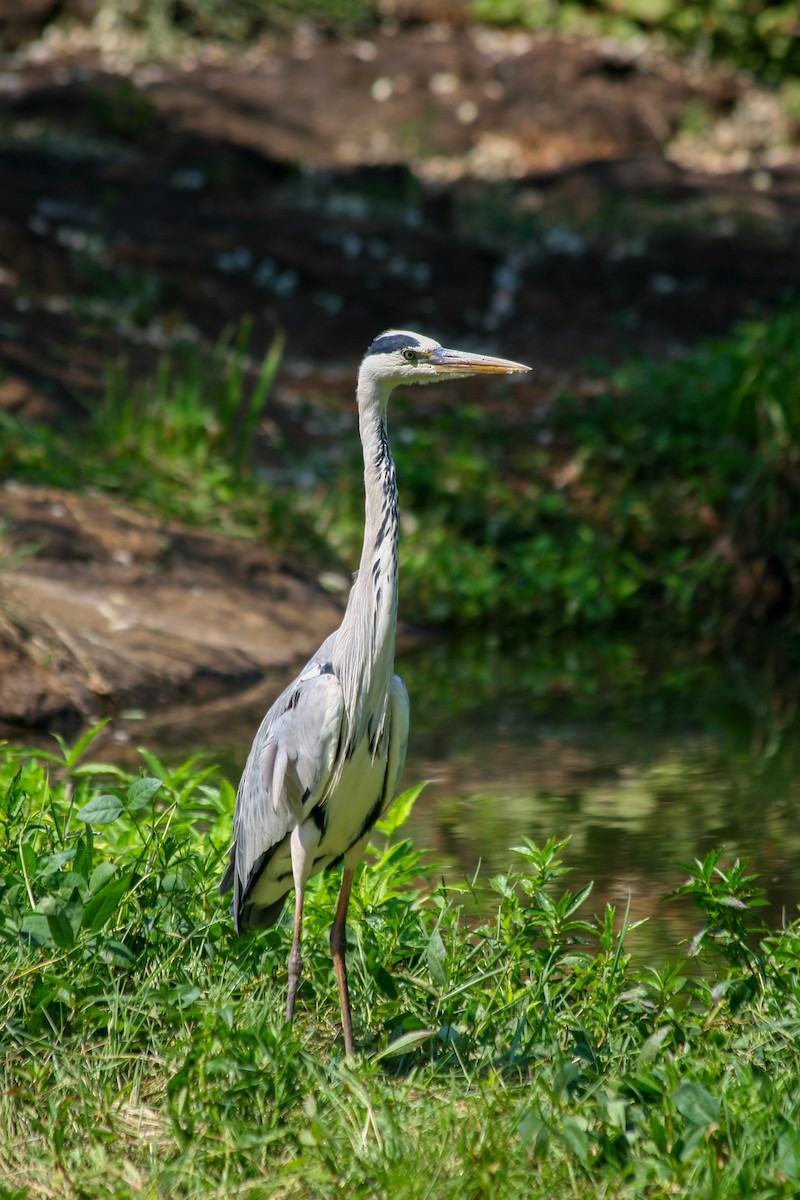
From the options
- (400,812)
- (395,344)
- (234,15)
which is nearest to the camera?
(395,344)

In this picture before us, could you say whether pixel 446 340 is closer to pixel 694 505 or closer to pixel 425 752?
pixel 694 505

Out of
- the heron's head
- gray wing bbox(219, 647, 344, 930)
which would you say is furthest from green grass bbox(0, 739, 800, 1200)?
the heron's head

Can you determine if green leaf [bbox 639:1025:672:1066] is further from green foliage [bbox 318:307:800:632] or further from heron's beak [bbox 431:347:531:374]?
green foliage [bbox 318:307:800:632]

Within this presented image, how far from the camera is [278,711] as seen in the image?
3.23m

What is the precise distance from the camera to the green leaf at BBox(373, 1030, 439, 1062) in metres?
2.78

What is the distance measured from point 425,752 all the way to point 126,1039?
3055 mm

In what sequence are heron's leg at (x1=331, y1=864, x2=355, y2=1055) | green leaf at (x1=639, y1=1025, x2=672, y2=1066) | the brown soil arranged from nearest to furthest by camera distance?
1. green leaf at (x1=639, y1=1025, x2=672, y2=1066)
2. heron's leg at (x1=331, y1=864, x2=355, y2=1055)
3. the brown soil

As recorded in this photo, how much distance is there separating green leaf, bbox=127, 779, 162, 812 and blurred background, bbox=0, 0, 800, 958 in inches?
56.0

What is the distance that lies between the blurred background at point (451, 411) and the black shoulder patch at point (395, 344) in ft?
6.13

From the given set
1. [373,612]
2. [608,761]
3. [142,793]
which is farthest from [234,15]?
[373,612]

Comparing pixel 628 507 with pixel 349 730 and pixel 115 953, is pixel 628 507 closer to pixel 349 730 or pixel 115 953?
pixel 349 730

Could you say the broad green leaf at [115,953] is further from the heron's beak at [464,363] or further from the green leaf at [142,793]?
the heron's beak at [464,363]

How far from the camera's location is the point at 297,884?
10.1 feet

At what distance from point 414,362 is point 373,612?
0.55 m
